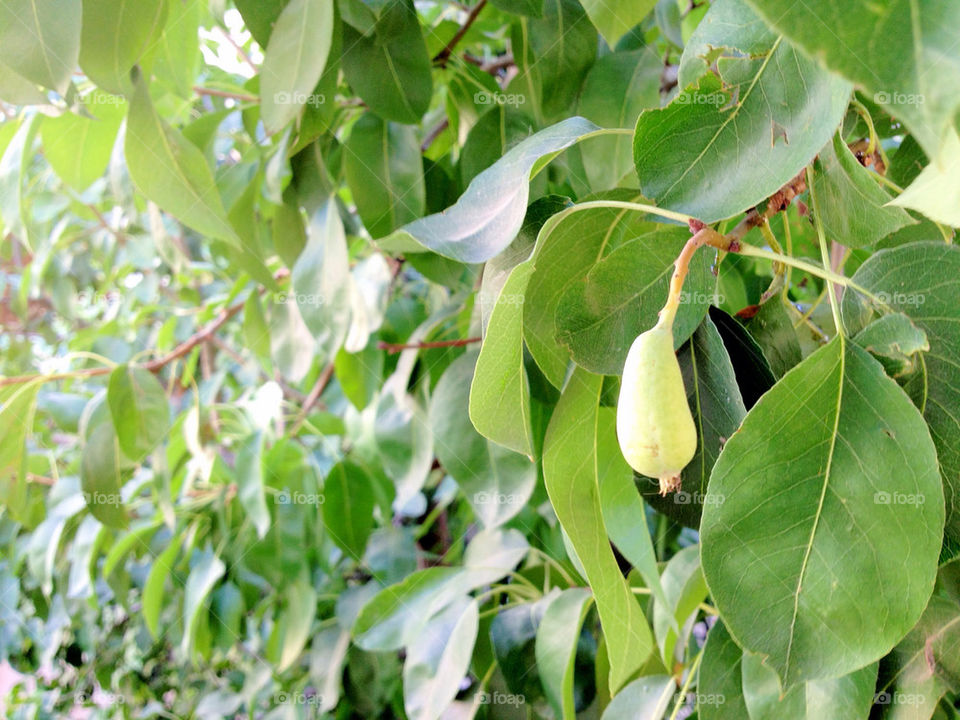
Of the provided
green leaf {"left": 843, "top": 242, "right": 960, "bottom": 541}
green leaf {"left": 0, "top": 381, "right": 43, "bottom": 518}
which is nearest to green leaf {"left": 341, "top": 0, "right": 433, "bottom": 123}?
green leaf {"left": 843, "top": 242, "right": 960, "bottom": 541}

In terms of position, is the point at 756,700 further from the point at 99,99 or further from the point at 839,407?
the point at 99,99

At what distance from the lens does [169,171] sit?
0.44m

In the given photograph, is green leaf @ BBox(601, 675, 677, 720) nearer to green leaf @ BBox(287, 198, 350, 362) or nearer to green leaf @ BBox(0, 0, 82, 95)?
green leaf @ BBox(287, 198, 350, 362)

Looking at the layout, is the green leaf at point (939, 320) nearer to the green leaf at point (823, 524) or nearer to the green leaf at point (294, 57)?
the green leaf at point (823, 524)

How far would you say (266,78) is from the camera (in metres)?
0.41

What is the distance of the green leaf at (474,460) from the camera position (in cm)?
48

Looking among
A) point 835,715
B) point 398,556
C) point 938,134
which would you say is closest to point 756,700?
point 835,715

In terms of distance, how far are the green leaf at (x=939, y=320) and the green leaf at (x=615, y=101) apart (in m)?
0.20

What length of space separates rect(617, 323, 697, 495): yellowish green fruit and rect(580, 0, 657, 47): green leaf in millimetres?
200

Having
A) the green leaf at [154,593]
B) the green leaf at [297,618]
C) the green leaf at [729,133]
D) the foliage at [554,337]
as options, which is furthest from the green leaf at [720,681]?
the green leaf at [154,593]

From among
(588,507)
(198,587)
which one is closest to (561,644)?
(588,507)

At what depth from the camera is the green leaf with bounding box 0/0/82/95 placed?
34 centimetres

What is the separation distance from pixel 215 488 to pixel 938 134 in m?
0.97

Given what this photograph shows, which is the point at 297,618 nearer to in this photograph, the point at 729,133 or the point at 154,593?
the point at 154,593
